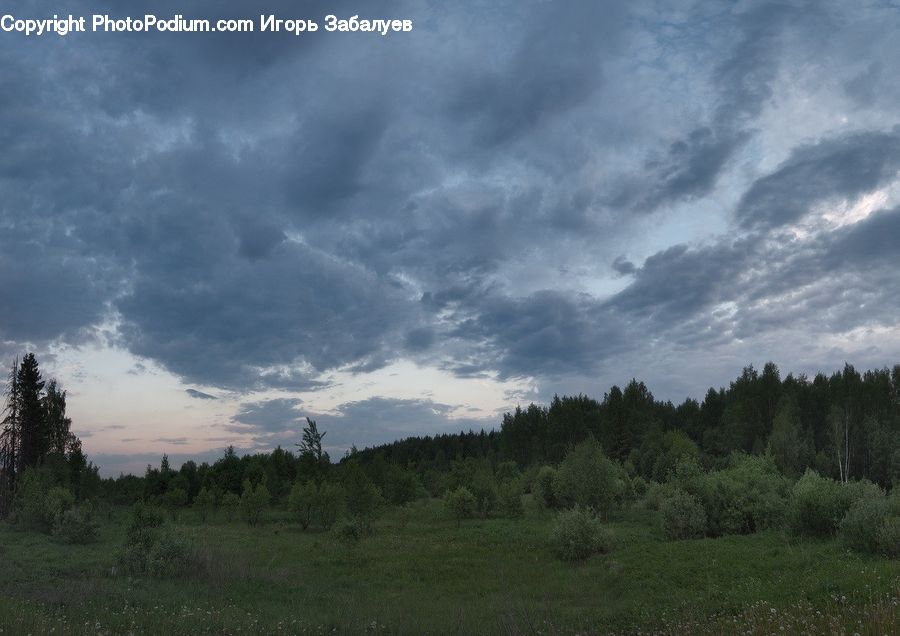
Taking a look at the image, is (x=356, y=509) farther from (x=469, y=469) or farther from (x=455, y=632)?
(x=455, y=632)

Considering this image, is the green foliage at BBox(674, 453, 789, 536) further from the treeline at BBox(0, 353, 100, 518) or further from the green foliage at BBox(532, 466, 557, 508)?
the treeline at BBox(0, 353, 100, 518)

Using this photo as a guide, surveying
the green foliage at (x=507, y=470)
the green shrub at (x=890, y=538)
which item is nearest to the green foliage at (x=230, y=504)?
the green foliage at (x=507, y=470)

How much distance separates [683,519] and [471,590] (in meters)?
14.6

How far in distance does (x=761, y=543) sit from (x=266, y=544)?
95.9ft

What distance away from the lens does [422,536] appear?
42.6 metres

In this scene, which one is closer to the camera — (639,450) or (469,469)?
(469,469)

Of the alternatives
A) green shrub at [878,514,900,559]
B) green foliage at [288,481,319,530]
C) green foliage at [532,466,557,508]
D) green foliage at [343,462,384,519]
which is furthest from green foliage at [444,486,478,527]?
green shrub at [878,514,900,559]

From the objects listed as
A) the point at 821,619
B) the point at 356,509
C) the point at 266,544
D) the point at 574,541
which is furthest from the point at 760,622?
the point at 356,509

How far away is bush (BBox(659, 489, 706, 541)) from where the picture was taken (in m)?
32.7

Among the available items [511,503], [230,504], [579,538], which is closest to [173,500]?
[230,504]

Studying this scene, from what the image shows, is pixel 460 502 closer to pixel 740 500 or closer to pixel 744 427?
pixel 740 500

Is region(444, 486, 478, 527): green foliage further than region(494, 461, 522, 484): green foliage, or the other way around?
region(494, 461, 522, 484): green foliage

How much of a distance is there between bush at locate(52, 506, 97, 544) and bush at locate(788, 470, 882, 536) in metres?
40.9

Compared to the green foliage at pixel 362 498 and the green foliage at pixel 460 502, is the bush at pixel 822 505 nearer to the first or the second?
the green foliage at pixel 460 502
